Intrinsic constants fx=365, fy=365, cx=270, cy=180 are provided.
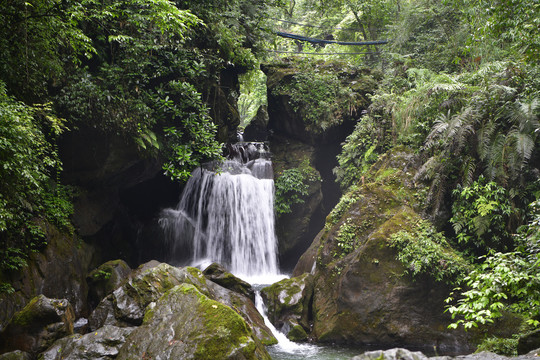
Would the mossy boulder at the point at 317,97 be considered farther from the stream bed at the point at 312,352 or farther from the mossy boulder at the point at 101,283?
the mossy boulder at the point at 101,283

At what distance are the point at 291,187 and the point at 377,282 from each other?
6985 mm

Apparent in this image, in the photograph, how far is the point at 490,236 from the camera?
302 inches

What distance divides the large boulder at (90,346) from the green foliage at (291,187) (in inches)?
356

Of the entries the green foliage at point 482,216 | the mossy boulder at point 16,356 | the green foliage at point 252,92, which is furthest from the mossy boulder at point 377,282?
the green foliage at point 252,92

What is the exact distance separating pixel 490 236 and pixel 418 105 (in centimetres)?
395

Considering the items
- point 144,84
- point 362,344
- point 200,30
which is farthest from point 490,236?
point 200,30

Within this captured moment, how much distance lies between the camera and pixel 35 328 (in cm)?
598

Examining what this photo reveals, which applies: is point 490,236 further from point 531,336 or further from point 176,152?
point 176,152

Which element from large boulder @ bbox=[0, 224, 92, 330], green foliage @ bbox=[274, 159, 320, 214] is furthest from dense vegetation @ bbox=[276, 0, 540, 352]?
large boulder @ bbox=[0, 224, 92, 330]

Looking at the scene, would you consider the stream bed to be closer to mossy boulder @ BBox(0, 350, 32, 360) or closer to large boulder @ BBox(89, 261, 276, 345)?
large boulder @ BBox(89, 261, 276, 345)

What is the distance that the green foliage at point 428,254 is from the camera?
7.32m

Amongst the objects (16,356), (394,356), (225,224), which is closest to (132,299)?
(16,356)

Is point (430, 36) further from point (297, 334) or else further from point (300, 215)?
point (297, 334)

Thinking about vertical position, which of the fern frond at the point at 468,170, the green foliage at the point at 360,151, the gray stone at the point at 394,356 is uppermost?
the green foliage at the point at 360,151
